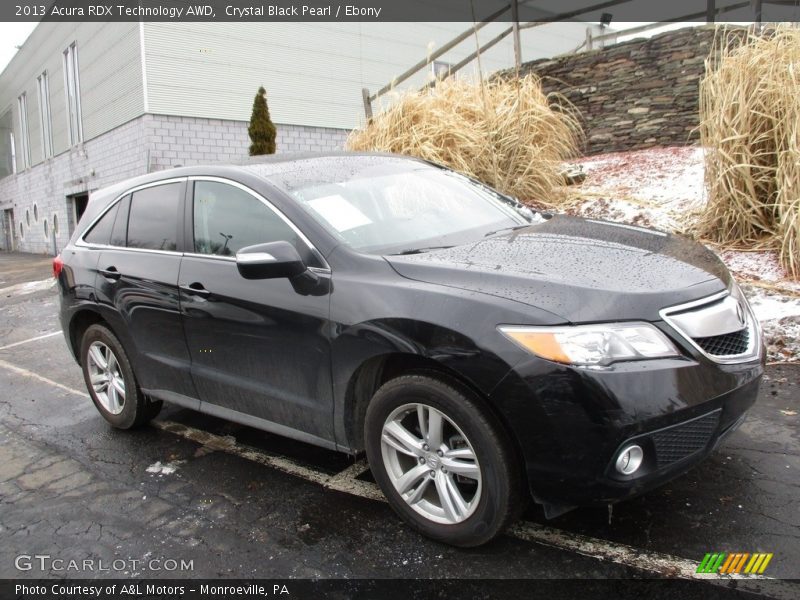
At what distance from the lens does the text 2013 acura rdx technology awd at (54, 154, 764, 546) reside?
2.26 m

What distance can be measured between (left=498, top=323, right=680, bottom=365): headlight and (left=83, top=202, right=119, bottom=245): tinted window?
317cm

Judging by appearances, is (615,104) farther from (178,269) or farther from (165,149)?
(165,149)

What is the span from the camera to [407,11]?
1983 cm

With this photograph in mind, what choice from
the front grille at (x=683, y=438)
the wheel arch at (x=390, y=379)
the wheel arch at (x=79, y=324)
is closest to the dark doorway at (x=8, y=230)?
the wheel arch at (x=79, y=324)

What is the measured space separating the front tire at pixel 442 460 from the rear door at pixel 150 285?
1.45m

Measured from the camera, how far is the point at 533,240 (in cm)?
301

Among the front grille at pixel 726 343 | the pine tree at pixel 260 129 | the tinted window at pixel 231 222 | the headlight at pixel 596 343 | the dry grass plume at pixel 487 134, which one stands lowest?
the front grille at pixel 726 343

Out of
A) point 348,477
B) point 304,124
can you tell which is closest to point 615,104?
point 348,477

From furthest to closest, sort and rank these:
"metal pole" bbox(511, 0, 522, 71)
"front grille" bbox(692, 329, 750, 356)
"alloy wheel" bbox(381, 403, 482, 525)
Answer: "metal pole" bbox(511, 0, 522, 71)
"alloy wheel" bbox(381, 403, 482, 525)
"front grille" bbox(692, 329, 750, 356)

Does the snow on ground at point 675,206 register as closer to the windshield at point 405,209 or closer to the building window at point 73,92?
the windshield at point 405,209

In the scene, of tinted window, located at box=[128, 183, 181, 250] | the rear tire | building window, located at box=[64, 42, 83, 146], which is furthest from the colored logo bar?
building window, located at box=[64, 42, 83, 146]

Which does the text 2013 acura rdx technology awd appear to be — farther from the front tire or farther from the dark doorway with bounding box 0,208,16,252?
the dark doorway with bounding box 0,208,16,252

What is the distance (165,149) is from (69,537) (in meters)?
14.1

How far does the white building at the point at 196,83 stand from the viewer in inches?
606
